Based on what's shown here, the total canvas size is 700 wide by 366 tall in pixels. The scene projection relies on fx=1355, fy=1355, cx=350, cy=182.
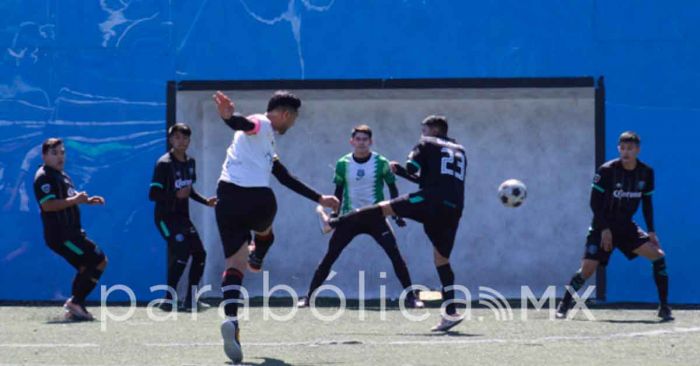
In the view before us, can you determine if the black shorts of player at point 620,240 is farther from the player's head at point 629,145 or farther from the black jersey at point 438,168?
the black jersey at point 438,168

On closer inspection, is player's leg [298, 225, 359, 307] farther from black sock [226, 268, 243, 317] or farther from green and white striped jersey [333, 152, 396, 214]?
black sock [226, 268, 243, 317]

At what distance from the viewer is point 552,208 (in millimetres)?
15781

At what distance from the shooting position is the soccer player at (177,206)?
13.8 m

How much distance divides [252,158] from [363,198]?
4673 millimetres

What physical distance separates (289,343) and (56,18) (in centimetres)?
652

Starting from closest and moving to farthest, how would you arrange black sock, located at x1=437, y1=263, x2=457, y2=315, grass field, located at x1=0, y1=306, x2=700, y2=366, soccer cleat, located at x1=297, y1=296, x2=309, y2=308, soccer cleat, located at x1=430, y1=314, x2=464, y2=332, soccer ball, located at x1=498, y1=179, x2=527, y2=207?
1. grass field, located at x1=0, y1=306, x2=700, y2=366
2. soccer cleat, located at x1=430, y1=314, x2=464, y2=332
3. black sock, located at x1=437, y1=263, x2=457, y2=315
4. soccer ball, located at x1=498, y1=179, x2=527, y2=207
5. soccer cleat, located at x1=297, y1=296, x2=309, y2=308

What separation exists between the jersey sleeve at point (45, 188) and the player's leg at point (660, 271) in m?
5.56

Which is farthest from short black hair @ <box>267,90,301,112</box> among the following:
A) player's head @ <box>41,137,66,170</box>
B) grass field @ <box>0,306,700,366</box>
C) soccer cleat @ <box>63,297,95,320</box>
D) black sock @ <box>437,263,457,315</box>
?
soccer cleat @ <box>63,297,95,320</box>

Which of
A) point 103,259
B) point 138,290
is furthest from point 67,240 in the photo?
point 138,290

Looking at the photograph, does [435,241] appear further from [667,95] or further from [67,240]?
[667,95]

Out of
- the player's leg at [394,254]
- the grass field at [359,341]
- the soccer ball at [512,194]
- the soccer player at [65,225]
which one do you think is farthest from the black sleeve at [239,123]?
the player's leg at [394,254]

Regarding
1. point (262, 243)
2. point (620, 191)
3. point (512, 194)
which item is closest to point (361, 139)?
point (512, 194)

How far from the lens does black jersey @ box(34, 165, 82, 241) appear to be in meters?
12.9

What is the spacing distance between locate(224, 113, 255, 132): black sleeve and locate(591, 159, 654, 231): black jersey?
14.9 feet
